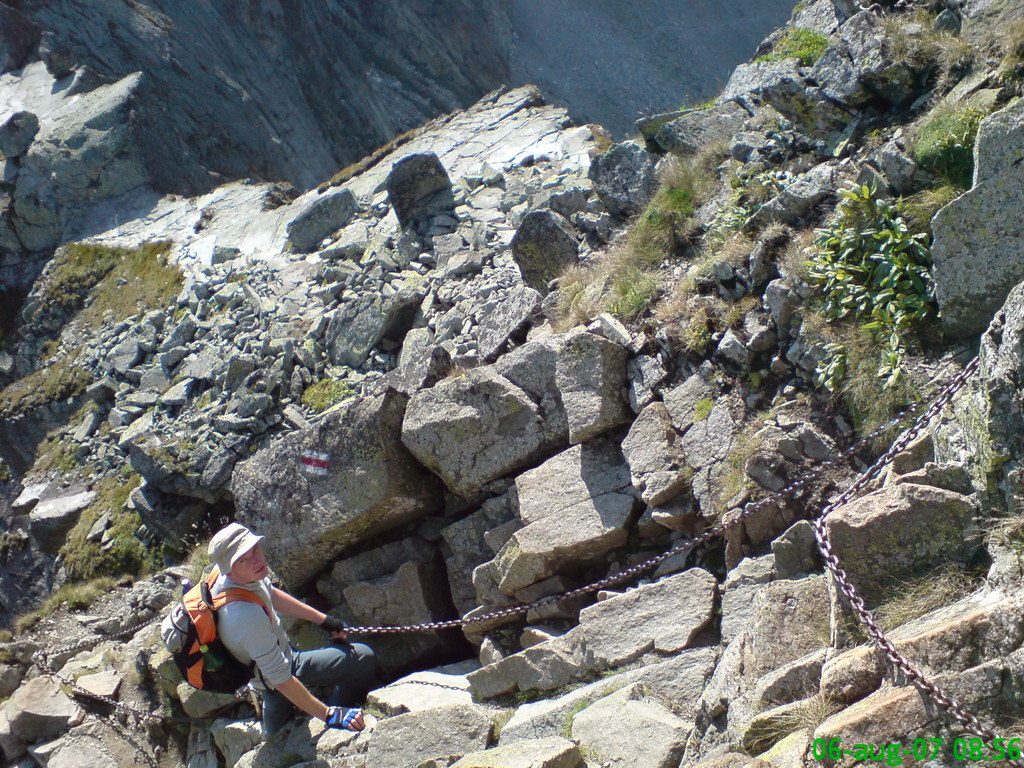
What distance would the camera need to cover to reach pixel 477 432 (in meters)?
9.11

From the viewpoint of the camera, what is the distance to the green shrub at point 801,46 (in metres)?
11.1

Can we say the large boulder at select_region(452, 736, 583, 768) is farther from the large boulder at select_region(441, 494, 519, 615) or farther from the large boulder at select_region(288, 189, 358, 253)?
the large boulder at select_region(288, 189, 358, 253)

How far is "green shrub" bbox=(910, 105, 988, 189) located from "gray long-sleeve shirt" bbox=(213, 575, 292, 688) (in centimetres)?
683

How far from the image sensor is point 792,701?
4.56 metres

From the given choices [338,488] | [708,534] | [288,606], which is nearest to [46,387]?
[338,488]

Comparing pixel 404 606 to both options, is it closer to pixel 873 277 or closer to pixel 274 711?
pixel 274 711

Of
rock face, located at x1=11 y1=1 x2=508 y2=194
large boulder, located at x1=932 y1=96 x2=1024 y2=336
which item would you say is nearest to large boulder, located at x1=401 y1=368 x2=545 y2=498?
large boulder, located at x1=932 y1=96 x2=1024 y2=336

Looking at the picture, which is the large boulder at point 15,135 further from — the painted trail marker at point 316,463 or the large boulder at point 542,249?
the painted trail marker at point 316,463

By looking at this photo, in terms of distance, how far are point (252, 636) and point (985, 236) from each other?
6.42m

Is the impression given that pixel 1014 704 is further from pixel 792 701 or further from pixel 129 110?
pixel 129 110

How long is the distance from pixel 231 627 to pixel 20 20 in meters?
33.2

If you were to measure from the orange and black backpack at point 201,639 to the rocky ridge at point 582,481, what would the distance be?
1158mm

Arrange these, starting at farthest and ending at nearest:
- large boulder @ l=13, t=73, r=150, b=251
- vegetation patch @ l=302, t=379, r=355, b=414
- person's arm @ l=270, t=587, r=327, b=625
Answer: large boulder @ l=13, t=73, r=150, b=251 < vegetation patch @ l=302, t=379, r=355, b=414 < person's arm @ l=270, t=587, r=327, b=625

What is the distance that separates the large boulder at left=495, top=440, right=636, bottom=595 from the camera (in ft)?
25.5
